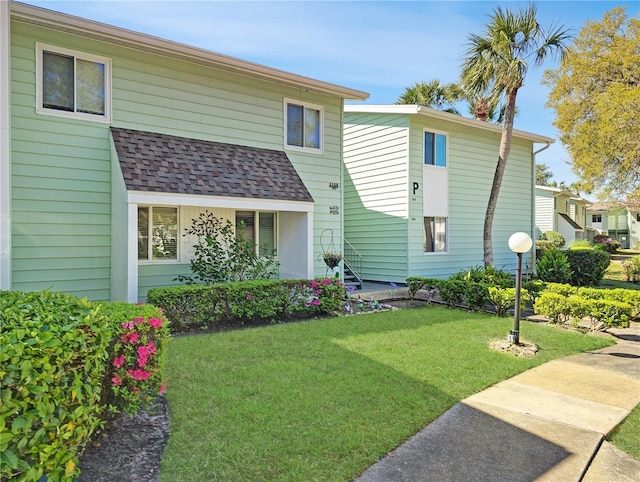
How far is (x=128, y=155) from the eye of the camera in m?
7.77

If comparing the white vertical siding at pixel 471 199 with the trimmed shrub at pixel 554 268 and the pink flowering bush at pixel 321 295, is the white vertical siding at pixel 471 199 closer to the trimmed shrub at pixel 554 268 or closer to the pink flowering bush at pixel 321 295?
the trimmed shrub at pixel 554 268

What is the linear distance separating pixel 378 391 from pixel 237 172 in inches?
231

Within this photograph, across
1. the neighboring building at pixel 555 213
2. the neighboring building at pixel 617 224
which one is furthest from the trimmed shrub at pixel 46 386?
the neighboring building at pixel 617 224

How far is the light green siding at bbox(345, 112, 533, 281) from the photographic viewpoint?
42.9ft

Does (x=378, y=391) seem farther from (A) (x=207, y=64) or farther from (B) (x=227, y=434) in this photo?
(A) (x=207, y=64)

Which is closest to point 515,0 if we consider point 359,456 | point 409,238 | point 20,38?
point 409,238

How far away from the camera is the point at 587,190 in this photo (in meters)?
18.5

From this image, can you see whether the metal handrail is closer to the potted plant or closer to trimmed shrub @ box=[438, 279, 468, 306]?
the potted plant

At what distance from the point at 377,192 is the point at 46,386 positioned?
1234cm

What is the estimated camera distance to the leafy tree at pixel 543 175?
2220 inches

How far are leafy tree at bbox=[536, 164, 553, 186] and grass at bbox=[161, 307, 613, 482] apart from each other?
5511 cm

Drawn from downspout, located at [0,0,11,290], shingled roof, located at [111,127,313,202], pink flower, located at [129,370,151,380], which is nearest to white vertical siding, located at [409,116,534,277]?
shingled roof, located at [111,127,313,202]

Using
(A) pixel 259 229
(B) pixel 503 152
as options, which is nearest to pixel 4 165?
(A) pixel 259 229

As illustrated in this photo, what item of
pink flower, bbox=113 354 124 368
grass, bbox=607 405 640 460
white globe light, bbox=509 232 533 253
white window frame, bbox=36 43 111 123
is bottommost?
grass, bbox=607 405 640 460
